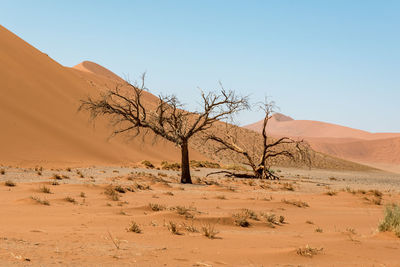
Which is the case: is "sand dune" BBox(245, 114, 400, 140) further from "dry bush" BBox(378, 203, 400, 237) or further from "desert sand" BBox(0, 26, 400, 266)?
"dry bush" BBox(378, 203, 400, 237)

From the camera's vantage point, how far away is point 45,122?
32250 millimetres

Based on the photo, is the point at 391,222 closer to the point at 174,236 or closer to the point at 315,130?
the point at 174,236

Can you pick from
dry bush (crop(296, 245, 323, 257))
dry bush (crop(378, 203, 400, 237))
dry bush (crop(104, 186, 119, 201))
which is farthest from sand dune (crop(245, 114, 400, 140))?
dry bush (crop(296, 245, 323, 257))

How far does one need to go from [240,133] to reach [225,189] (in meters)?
49.2

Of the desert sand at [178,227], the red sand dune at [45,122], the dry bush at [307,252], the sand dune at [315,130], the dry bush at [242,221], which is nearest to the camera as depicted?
the desert sand at [178,227]

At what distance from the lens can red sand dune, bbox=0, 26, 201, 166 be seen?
2834 cm

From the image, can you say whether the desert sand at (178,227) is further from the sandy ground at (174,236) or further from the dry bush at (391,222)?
the dry bush at (391,222)

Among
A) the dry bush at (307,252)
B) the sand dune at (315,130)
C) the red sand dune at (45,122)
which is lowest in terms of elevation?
the dry bush at (307,252)

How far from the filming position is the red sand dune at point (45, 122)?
93.0 feet

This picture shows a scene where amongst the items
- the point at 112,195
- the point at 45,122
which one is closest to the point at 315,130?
the point at 45,122

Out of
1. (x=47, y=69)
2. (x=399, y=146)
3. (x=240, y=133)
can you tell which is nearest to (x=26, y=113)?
(x=47, y=69)

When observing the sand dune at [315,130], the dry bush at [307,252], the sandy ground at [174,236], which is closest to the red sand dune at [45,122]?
the sandy ground at [174,236]

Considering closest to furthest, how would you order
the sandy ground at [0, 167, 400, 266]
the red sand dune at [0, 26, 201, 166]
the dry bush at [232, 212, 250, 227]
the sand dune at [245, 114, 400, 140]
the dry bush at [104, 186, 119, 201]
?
the sandy ground at [0, 167, 400, 266]
the dry bush at [232, 212, 250, 227]
the dry bush at [104, 186, 119, 201]
the red sand dune at [0, 26, 201, 166]
the sand dune at [245, 114, 400, 140]

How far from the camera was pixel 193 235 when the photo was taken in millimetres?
7148
